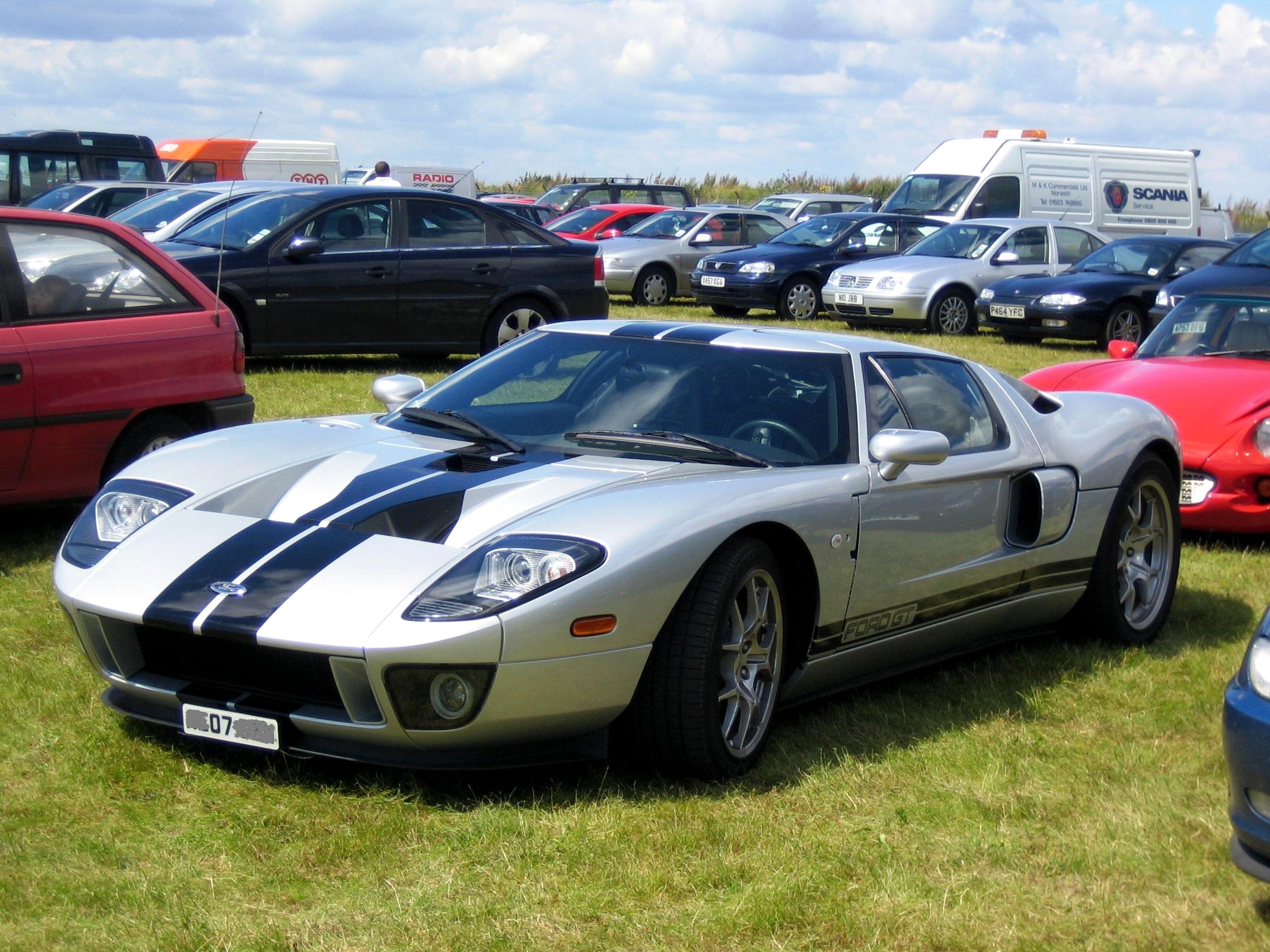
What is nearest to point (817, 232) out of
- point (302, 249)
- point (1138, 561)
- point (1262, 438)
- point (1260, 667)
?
point (302, 249)

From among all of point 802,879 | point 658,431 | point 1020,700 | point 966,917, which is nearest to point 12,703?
point 658,431

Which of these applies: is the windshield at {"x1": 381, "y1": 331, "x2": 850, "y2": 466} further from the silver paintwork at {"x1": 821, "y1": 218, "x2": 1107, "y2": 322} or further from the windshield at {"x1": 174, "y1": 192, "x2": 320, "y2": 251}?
the silver paintwork at {"x1": 821, "y1": 218, "x2": 1107, "y2": 322}

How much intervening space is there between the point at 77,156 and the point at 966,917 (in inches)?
826

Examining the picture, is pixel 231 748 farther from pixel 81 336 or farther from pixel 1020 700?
pixel 81 336

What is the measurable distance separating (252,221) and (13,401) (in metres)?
6.15

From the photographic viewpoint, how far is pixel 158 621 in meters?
3.90

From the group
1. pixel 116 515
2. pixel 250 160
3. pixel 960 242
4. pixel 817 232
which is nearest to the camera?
pixel 116 515

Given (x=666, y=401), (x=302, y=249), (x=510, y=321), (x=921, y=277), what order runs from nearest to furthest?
(x=666, y=401) < (x=302, y=249) < (x=510, y=321) < (x=921, y=277)

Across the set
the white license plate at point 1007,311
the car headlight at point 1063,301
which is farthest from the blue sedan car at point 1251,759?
the white license plate at point 1007,311

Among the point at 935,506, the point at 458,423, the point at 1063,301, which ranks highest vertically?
the point at 458,423

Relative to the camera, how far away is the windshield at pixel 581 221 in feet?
76.5

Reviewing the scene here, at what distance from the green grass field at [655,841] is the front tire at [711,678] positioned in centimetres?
10

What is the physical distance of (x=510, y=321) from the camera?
12938 mm

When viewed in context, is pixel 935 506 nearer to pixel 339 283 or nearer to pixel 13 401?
pixel 13 401
